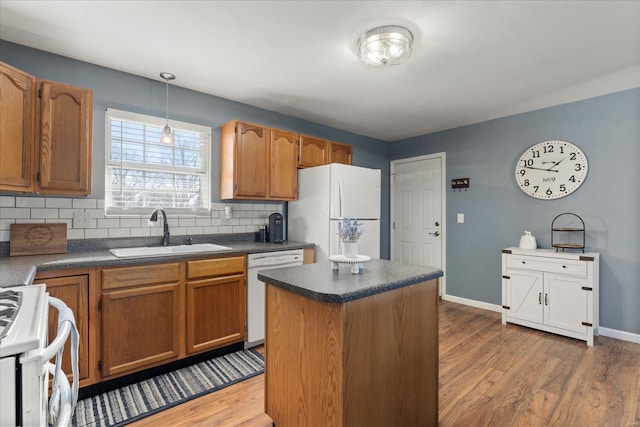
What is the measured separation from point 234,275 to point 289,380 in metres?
1.29

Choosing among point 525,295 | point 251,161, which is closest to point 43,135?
point 251,161

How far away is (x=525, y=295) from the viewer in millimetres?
3213

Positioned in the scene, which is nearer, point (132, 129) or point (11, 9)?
point (11, 9)

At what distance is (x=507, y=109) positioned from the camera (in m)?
3.56

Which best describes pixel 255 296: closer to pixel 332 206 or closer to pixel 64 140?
pixel 332 206

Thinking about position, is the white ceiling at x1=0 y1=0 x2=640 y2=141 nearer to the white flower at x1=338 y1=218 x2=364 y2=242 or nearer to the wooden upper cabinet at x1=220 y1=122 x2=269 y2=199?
the wooden upper cabinet at x1=220 y1=122 x2=269 y2=199

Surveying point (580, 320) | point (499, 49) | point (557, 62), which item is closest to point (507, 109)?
point (557, 62)

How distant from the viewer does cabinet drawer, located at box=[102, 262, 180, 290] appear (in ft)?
6.78

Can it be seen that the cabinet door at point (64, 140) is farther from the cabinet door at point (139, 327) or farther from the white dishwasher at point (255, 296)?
the white dishwasher at point (255, 296)

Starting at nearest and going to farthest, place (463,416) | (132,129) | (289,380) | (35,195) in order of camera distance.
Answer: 1. (289,380)
2. (463,416)
3. (35,195)
4. (132,129)

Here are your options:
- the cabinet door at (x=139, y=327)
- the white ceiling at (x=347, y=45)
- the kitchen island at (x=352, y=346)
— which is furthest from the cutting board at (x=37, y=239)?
the kitchen island at (x=352, y=346)

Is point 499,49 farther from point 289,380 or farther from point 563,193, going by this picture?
point 289,380

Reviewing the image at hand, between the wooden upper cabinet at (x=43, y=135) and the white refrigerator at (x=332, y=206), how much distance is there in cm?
196

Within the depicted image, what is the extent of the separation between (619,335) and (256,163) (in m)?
3.88
